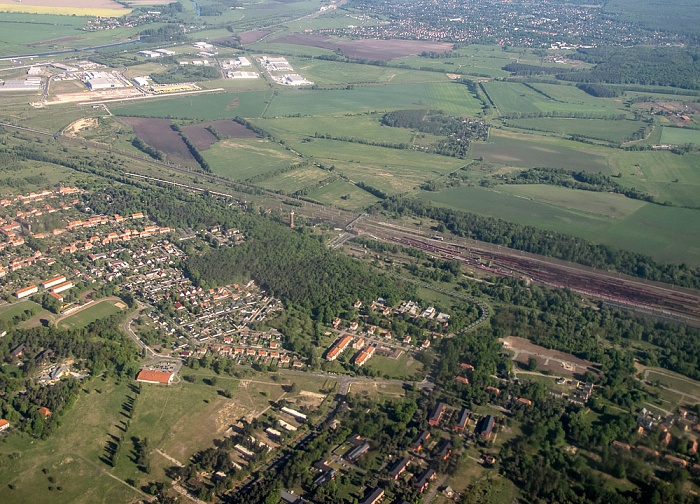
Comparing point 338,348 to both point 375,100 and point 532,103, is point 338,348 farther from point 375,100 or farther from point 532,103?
point 532,103

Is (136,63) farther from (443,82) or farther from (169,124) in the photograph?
(443,82)

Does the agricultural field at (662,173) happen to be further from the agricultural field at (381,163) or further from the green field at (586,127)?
the agricultural field at (381,163)

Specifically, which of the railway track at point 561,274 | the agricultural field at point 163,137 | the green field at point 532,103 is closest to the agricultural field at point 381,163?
the railway track at point 561,274

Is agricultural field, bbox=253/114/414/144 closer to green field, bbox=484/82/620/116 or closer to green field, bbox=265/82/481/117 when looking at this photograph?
green field, bbox=265/82/481/117

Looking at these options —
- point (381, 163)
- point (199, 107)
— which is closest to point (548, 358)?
point (381, 163)

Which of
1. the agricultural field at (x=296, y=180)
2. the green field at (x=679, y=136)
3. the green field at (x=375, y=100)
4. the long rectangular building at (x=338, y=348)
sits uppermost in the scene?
the green field at (x=375, y=100)

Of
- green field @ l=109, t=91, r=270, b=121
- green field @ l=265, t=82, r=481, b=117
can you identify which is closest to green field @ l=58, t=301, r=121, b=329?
green field @ l=109, t=91, r=270, b=121
